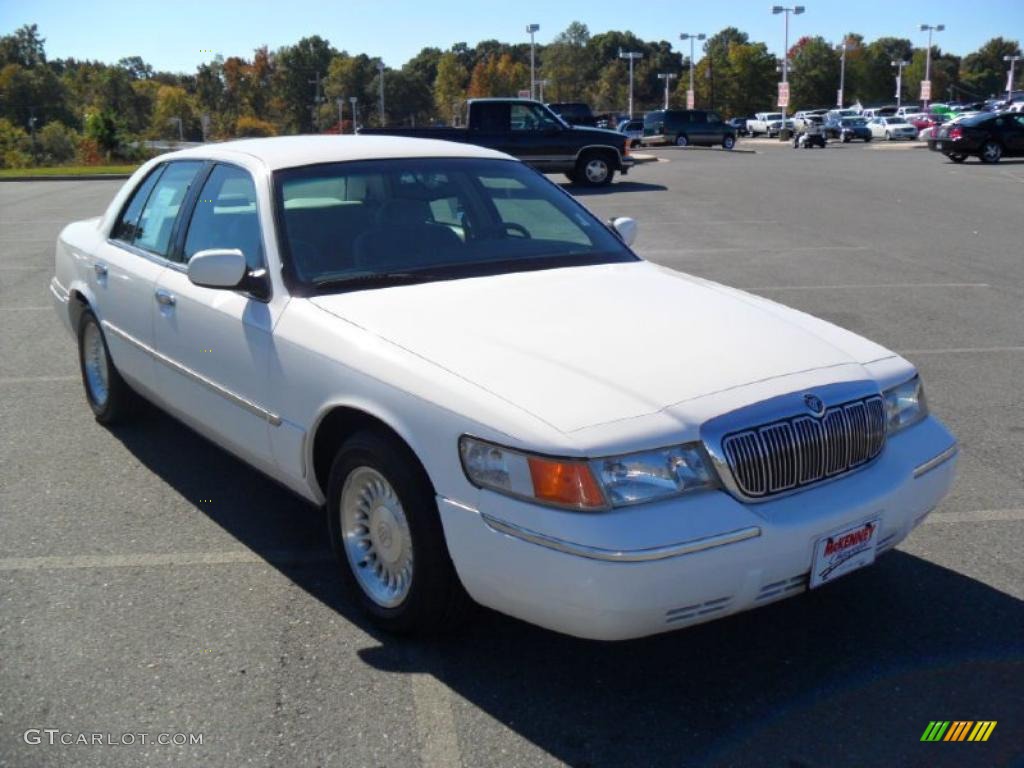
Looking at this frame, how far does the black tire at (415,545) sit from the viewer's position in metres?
3.34

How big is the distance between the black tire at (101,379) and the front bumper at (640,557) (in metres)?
3.28

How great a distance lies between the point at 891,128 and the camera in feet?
193

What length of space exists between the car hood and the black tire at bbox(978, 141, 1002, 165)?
30.5m

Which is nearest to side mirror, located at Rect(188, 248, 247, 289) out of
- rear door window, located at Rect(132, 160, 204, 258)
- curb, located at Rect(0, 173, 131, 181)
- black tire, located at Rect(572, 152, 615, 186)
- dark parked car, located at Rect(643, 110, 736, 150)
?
rear door window, located at Rect(132, 160, 204, 258)

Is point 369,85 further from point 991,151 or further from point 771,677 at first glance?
point 771,677

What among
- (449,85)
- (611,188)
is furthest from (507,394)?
(449,85)

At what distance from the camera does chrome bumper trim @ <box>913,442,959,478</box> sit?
11.7 ft

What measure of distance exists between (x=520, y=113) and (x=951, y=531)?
19917 millimetres

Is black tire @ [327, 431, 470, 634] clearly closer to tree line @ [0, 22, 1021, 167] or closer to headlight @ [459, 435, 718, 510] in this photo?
headlight @ [459, 435, 718, 510]

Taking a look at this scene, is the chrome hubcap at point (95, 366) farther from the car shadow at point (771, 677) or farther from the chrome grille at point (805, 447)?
the chrome grille at point (805, 447)

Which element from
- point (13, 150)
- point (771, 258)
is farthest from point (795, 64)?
point (771, 258)

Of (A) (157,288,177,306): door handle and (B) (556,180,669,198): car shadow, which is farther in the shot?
(B) (556,180,669,198): car shadow

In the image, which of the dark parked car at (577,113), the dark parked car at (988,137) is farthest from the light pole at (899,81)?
the dark parked car at (988,137)

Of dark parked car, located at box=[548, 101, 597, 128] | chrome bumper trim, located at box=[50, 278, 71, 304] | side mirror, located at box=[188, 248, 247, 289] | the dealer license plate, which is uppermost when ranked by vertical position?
dark parked car, located at box=[548, 101, 597, 128]
